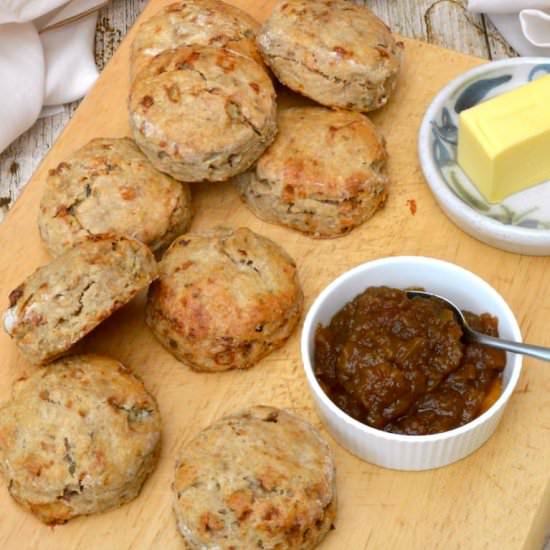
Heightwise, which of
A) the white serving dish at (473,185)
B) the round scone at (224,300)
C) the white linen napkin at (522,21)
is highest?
the round scone at (224,300)

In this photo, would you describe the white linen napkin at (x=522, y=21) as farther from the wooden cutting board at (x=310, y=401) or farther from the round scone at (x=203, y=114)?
the round scone at (x=203, y=114)

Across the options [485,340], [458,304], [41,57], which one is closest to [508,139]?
[458,304]

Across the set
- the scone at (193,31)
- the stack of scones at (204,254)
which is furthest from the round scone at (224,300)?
the scone at (193,31)

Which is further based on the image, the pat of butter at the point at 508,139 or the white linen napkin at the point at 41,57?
the white linen napkin at the point at 41,57

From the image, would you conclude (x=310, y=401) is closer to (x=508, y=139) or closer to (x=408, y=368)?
(x=408, y=368)

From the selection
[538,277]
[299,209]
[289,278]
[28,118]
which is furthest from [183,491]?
[28,118]
